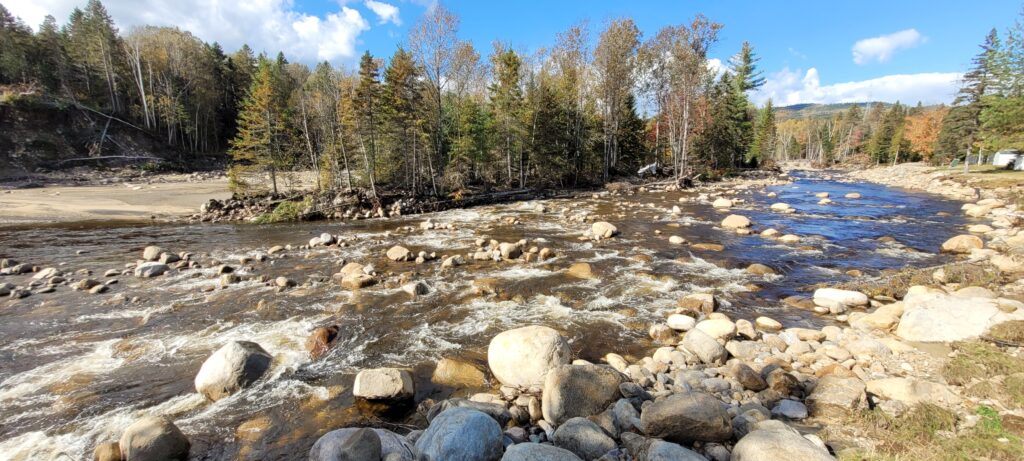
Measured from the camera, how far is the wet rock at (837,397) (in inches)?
180

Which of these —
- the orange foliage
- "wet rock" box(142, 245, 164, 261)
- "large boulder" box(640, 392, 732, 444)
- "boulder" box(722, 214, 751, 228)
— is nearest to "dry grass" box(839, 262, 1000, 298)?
"boulder" box(722, 214, 751, 228)

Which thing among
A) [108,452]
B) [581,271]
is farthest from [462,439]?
[581,271]

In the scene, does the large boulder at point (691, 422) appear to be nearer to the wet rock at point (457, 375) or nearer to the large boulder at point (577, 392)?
the large boulder at point (577, 392)

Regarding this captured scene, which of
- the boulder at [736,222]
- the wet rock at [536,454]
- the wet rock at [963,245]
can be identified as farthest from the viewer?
the boulder at [736,222]

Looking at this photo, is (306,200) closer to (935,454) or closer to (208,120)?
(935,454)

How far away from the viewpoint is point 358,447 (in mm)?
4031

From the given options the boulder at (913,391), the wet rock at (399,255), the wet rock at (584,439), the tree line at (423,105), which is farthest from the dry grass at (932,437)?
the tree line at (423,105)

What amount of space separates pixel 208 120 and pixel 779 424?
2733 inches

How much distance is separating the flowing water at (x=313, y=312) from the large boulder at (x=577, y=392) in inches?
69.9

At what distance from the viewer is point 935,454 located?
3379 millimetres

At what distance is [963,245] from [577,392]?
15.1m

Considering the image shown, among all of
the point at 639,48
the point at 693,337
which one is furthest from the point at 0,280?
the point at 639,48

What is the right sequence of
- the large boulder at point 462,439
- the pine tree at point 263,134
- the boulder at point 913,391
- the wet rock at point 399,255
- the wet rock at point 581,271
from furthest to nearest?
the pine tree at point 263,134 < the wet rock at point 399,255 < the wet rock at point 581,271 < the boulder at point 913,391 < the large boulder at point 462,439

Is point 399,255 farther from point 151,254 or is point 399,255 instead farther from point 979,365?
point 979,365
